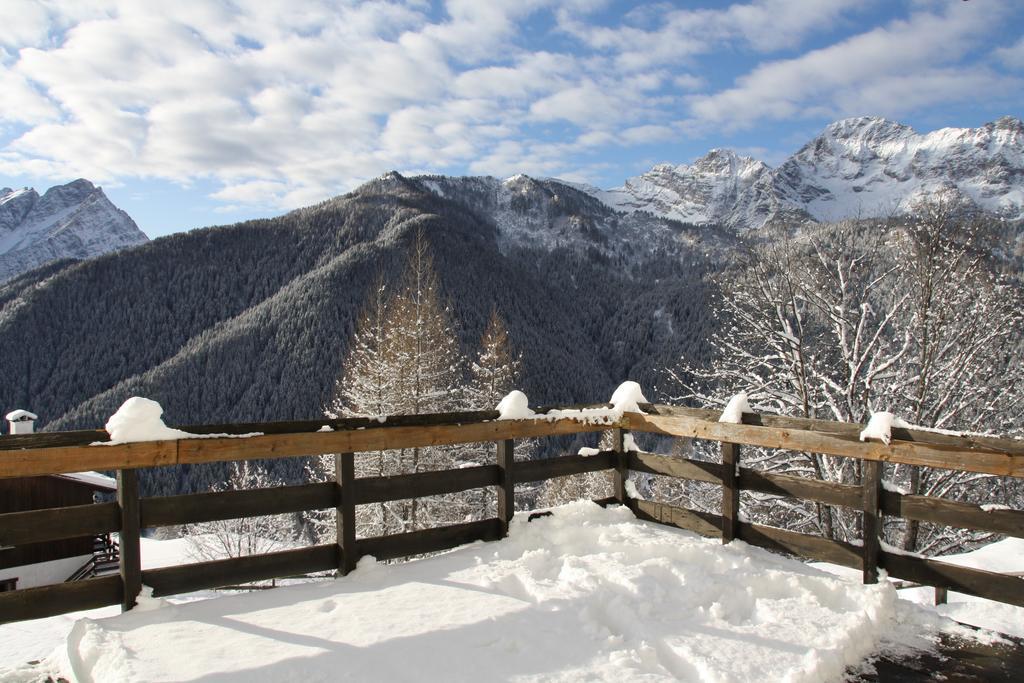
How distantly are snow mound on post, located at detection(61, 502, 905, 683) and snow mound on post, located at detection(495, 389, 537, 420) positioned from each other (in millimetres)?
1196

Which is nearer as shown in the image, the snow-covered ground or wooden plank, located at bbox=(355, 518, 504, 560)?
the snow-covered ground

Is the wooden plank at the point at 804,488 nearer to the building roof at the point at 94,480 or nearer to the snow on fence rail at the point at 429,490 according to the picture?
the snow on fence rail at the point at 429,490

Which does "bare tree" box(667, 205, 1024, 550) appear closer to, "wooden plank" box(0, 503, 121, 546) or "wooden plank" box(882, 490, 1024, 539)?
"wooden plank" box(882, 490, 1024, 539)

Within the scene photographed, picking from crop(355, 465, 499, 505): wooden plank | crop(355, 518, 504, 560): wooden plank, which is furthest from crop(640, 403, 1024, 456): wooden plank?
crop(355, 518, 504, 560): wooden plank

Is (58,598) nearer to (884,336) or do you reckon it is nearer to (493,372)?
(884,336)

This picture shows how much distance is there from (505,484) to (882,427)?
3.00 metres

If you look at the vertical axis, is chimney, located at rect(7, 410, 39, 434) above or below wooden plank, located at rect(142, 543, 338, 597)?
below

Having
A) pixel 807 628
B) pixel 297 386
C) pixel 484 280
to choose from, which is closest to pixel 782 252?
pixel 807 628

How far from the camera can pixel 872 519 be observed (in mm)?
4695

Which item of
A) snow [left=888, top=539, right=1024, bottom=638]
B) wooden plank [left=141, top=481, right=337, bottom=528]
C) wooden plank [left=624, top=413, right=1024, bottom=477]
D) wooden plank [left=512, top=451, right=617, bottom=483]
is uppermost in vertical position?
wooden plank [left=624, top=413, right=1024, bottom=477]

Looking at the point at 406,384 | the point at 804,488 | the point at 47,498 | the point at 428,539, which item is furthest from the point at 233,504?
the point at 47,498

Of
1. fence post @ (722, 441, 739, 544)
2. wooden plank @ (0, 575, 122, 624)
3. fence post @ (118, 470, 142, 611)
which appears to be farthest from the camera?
fence post @ (722, 441, 739, 544)

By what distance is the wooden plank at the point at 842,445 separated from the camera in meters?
4.10

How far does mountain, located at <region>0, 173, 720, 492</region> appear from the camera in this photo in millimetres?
88375
